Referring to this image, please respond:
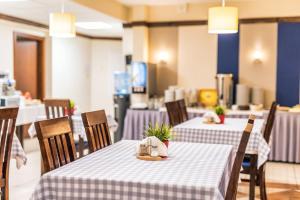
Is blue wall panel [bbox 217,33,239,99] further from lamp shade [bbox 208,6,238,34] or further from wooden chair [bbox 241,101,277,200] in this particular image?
wooden chair [bbox 241,101,277,200]

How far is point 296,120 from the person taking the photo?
642 cm

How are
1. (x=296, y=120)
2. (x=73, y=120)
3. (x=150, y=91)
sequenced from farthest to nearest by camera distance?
(x=150, y=91), (x=296, y=120), (x=73, y=120)

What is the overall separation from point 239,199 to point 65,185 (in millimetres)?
2677

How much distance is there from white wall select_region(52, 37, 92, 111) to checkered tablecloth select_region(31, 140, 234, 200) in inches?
308

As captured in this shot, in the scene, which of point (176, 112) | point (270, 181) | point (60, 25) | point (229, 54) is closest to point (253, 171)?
point (176, 112)

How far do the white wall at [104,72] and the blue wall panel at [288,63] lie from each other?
543 cm

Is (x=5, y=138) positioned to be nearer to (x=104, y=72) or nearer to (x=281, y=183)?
(x=281, y=183)

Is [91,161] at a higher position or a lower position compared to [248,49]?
lower

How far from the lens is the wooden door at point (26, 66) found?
354 inches

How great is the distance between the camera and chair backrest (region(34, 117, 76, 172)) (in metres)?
2.40

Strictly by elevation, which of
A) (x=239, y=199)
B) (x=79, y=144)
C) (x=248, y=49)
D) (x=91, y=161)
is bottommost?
(x=239, y=199)

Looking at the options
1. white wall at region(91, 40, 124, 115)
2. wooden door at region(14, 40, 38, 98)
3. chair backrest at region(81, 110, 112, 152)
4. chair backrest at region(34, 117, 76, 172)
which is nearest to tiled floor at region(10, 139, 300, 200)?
chair backrest at region(81, 110, 112, 152)

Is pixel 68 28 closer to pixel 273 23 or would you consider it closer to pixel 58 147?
pixel 58 147

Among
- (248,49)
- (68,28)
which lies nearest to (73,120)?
(68,28)
